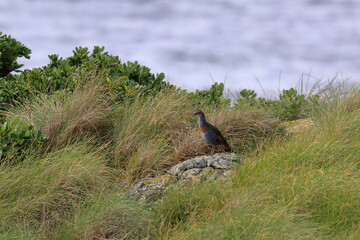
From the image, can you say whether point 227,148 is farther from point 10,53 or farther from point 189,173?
point 10,53

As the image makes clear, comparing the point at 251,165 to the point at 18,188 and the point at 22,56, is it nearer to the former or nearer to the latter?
the point at 18,188

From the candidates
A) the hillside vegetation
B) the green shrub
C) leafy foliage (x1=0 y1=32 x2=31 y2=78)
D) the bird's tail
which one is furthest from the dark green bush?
leafy foliage (x1=0 y1=32 x2=31 y2=78)

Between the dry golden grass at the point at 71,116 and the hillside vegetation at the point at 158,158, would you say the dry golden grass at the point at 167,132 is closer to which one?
the hillside vegetation at the point at 158,158

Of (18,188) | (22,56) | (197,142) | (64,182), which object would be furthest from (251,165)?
(22,56)

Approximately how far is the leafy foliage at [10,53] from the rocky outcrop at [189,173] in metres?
5.08

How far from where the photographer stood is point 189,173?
6594 millimetres

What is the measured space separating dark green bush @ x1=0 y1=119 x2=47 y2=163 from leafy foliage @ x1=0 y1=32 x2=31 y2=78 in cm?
353

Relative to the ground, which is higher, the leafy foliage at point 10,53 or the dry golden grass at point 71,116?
the leafy foliage at point 10,53

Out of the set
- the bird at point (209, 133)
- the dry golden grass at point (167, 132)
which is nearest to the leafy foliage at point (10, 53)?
the dry golden grass at point (167, 132)

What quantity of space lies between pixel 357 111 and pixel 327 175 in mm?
2311

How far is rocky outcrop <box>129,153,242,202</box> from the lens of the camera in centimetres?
641

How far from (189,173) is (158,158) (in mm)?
803

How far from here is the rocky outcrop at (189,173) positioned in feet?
21.0

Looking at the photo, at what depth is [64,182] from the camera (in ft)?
21.1
